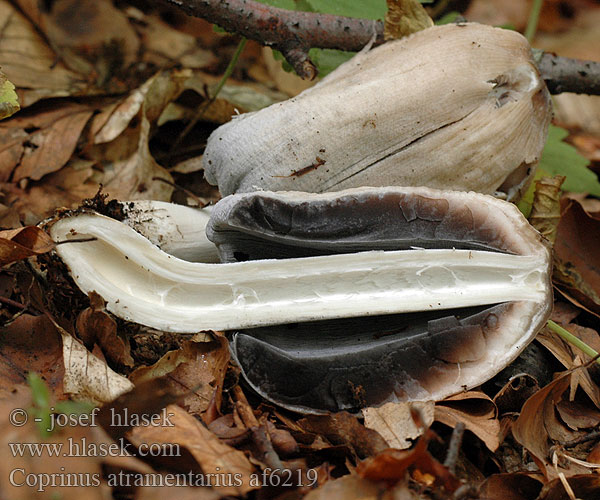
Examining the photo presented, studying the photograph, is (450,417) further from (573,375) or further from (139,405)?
(139,405)

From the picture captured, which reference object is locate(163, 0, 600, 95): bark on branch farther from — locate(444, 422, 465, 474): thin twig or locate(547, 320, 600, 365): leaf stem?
locate(444, 422, 465, 474): thin twig

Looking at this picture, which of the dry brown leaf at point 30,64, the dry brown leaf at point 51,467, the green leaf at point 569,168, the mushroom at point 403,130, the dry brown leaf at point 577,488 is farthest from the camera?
the dry brown leaf at point 30,64

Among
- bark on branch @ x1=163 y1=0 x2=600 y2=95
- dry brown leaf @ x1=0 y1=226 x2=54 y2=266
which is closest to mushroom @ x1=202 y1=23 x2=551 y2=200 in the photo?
bark on branch @ x1=163 y1=0 x2=600 y2=95

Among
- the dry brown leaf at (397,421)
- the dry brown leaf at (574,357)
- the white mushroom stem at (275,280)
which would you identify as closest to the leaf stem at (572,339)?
the dry brown leaf at (574,357)

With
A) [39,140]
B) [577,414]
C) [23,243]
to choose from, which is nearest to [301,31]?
[39,140]

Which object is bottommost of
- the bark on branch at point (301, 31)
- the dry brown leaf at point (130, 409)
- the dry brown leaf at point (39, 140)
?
the dry brown leaf at point (39, 140)

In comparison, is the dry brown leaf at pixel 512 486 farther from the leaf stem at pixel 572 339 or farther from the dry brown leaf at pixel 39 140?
the dry brown leaf at pixel 39 140

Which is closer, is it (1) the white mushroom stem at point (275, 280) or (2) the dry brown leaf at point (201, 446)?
(2) the dry brown leaf at point (201, 446)
